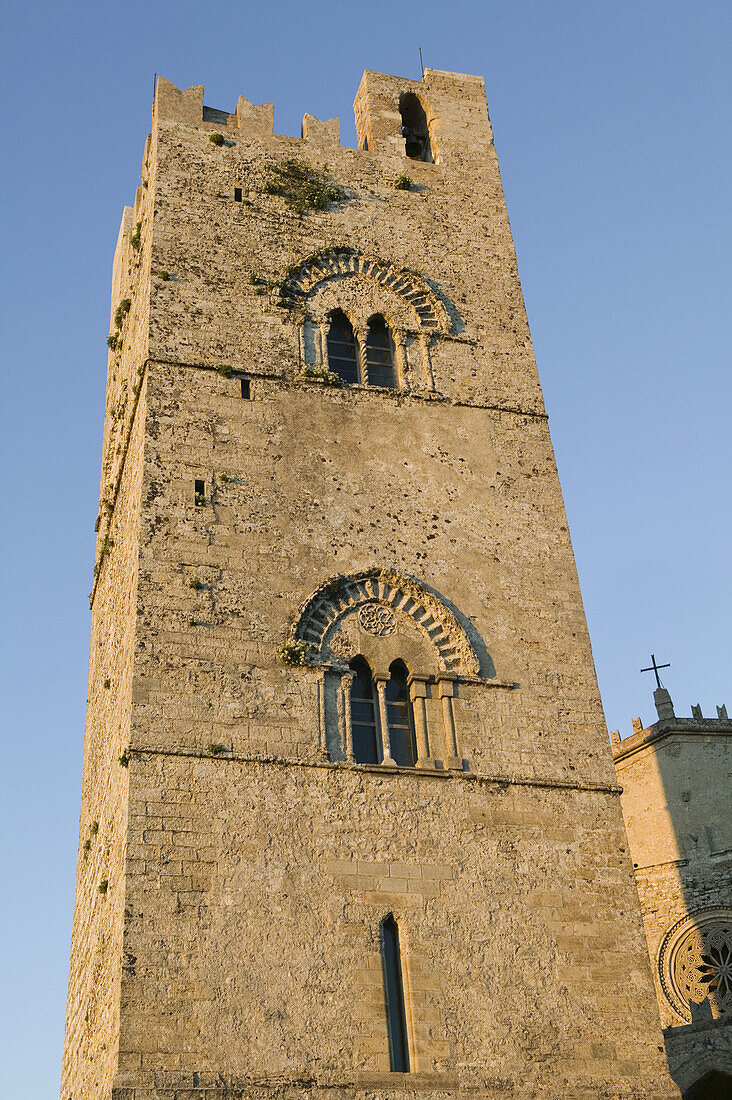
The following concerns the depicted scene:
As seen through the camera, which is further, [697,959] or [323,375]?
[697,959]

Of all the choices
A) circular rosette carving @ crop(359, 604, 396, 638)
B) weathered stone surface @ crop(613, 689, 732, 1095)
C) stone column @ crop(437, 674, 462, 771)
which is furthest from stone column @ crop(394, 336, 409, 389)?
weathered stone surface @ crop(613, 689, 732, 1095)

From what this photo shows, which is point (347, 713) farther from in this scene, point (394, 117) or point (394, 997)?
point (394, 117)

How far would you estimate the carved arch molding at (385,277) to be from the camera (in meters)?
17.9

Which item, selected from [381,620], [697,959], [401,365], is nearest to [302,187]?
[401,365]

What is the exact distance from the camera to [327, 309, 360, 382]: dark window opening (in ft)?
57.0

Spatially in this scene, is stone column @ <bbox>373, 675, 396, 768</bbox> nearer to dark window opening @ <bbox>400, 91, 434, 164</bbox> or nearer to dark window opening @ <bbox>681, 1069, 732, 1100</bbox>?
dark window opening @ <bbox>681, 1069, 732, 1100</bbox>

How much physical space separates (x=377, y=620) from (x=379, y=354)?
4.37 m

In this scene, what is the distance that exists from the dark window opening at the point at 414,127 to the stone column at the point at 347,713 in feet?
32.0

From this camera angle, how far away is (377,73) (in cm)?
2078

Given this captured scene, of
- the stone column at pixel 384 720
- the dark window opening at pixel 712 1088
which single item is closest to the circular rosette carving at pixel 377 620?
the stone column at pixel 384 720

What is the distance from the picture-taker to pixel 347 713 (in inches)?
561

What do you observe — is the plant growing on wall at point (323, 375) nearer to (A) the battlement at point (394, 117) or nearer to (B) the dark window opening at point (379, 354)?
(B) the dark window opening at point (379, 354)

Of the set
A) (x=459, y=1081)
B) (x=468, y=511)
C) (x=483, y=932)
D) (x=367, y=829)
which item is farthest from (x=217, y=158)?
(x=459, y=1081)

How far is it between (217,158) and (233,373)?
13.3 ft
